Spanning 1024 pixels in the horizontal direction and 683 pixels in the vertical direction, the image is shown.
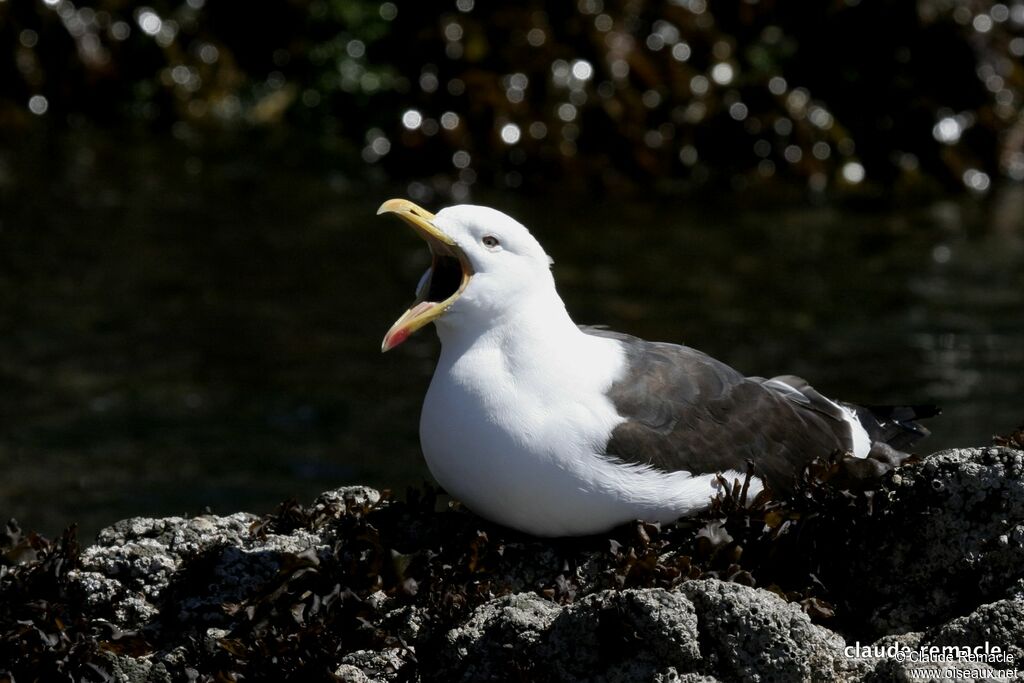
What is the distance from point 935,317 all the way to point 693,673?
7.11m

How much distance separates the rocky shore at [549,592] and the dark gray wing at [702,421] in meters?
0.21

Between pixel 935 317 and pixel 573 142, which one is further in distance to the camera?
pixel 573 142

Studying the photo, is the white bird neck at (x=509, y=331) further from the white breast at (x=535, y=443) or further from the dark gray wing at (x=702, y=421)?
the dark gray wing at (x=702, y=421)

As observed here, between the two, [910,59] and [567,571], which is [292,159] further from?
[567,571]

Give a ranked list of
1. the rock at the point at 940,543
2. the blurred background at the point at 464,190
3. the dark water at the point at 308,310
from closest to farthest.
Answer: the rock at the point at 940,543, the dark water at the point at 308,310, the blurred background at the point at 464,190

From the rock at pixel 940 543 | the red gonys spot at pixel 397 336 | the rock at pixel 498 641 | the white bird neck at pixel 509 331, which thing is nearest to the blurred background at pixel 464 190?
the white bird neck at pixel 509 331

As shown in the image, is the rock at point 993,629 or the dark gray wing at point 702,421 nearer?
the rock at point 993,629

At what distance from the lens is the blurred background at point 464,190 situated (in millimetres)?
10133

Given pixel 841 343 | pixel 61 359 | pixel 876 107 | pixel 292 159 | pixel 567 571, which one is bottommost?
pixel 567 571

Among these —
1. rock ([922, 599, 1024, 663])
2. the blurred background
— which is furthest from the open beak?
the blurred background

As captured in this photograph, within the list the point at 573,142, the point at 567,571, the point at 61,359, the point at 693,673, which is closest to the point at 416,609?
the point at 567,571

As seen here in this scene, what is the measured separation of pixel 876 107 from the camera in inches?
514

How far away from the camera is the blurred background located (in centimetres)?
1013

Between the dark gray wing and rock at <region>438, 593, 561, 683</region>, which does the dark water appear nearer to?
the dark gray wing
